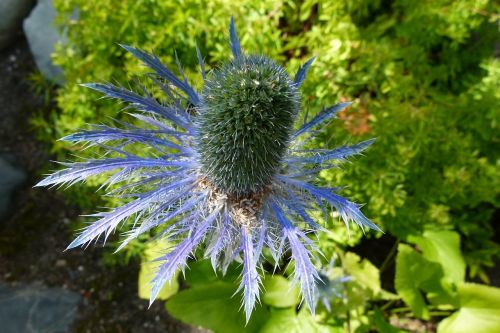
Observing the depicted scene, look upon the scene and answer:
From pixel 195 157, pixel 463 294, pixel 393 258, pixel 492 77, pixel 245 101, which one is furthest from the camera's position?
Result: pixel 393 258

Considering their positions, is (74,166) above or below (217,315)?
above

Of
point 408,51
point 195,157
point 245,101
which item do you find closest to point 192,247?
point 195,157

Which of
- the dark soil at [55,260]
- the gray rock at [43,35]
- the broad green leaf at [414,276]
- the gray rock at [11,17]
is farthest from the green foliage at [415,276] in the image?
the gray rock at [11,17]

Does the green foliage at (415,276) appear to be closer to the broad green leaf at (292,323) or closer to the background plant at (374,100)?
the background plant at (374,100)

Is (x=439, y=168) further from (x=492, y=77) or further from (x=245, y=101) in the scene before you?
(x=245, y=101)

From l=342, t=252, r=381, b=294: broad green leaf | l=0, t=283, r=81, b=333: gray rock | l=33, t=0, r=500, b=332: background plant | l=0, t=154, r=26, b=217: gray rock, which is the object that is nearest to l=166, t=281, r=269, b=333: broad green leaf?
l=33, t=0, r=500, b=332: background plant
